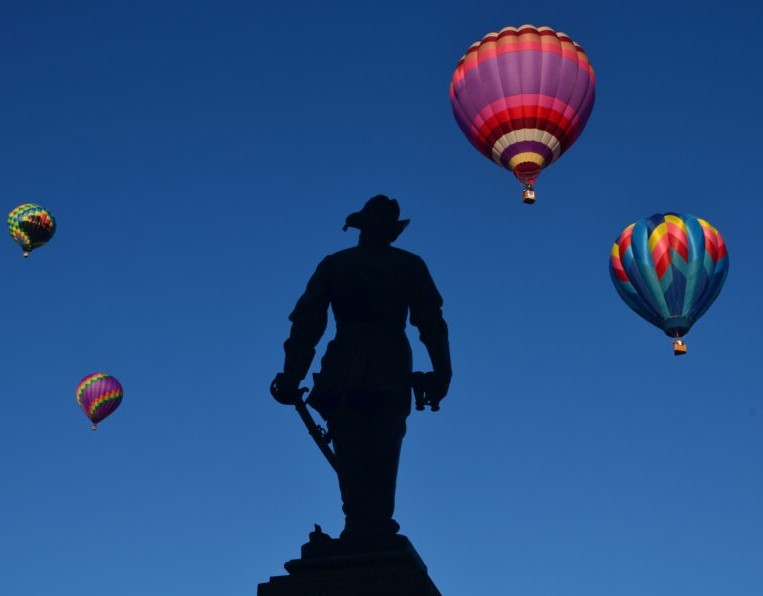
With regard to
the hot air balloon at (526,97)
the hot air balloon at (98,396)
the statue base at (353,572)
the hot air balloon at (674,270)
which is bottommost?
the statue base at (353,572)

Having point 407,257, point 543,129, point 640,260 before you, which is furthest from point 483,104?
point 407,257

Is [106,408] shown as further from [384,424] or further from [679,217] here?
[384,424]

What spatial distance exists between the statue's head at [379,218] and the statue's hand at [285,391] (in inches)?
52.3

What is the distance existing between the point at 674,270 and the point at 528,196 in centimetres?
633

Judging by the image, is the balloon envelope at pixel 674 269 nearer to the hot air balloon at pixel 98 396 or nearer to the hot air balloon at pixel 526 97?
the hot air balloon at pixel 526 97

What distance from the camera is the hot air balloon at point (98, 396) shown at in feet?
197

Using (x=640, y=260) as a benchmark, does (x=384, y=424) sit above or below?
below

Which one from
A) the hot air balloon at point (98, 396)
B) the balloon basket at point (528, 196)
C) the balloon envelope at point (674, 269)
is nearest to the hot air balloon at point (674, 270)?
the balloon envelope at point (674, 269)

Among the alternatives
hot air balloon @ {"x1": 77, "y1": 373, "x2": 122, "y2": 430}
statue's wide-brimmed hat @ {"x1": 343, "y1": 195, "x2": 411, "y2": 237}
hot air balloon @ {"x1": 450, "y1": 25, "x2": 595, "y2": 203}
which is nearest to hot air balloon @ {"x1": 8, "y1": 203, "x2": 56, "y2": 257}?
hot air balloon @ {"x1": 77, "y1": 373, "x2": 122, "y2": 430}

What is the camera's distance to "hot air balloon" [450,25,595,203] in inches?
1437

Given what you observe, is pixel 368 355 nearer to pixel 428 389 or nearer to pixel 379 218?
pixel 428 389

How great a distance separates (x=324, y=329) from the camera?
8375 mm

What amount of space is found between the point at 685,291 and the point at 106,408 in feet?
111

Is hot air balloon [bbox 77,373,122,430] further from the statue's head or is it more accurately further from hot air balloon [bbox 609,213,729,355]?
the statue's head
